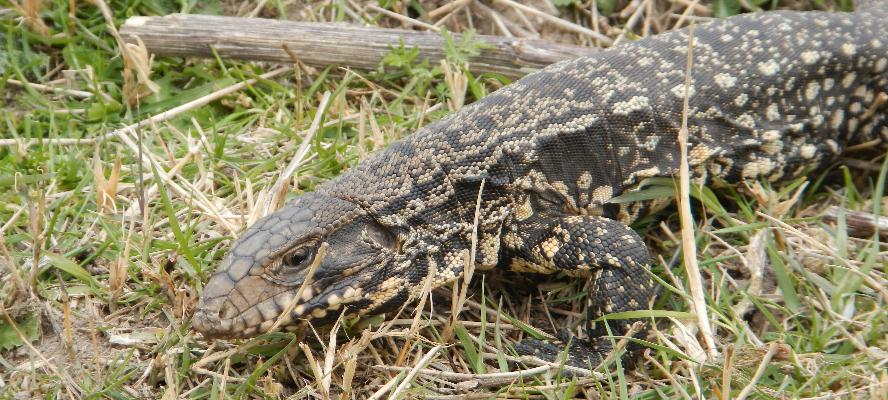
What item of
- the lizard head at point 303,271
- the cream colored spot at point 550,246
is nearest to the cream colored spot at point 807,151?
the cream colored spot at point 550,246

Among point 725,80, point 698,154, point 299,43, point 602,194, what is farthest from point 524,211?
point 299,43

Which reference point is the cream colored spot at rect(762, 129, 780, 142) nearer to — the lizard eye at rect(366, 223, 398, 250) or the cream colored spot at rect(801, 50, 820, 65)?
the cream colored spot at rect(801, 50, 820, 65)

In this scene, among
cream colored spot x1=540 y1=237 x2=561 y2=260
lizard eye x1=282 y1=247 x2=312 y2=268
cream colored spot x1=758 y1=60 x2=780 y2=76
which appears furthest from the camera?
cream colored spot x1=758 y1=60 x2=780 y2=76

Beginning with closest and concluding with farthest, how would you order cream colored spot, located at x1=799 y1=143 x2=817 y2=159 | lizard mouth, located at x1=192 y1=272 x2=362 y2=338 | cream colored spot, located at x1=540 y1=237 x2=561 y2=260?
lizard mouth, located at x1=192 y1=272 x2=362 y2=338 → cream colored spot, located at x1=540 y1=237 x2=561 y2=260 → cream colored spot, located at x1=799 y1=143 x2=817 y2=159

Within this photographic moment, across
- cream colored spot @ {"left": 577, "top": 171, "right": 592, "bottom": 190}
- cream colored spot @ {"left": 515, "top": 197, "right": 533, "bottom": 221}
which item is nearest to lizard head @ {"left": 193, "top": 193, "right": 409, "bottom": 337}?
cream colored spot @ {"left": 515, "top": 197, "right": 533, "bottom": 221}

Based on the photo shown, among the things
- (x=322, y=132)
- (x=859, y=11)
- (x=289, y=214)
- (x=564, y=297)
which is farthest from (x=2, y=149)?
(x=859, y=11)

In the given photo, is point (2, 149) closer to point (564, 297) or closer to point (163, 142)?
point (163, 142)

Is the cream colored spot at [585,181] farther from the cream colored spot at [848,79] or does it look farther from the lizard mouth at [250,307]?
the cream colored spot at [848,79]

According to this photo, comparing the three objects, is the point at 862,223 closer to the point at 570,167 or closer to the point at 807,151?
the point at 807,151
